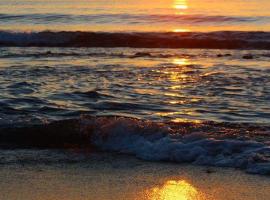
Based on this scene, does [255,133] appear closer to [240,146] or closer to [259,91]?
[240,146]

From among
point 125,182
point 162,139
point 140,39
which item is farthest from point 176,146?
point 140,39

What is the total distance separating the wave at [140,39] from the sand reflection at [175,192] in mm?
17760

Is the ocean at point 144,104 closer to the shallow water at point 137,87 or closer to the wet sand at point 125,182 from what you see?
the shallow water at point 137,87

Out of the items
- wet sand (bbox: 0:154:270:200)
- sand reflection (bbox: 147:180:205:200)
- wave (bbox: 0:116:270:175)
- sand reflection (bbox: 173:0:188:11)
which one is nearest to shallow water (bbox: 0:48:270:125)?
wave (bbox: 0:116:270:175)

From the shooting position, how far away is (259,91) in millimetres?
11133

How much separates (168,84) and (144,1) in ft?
148

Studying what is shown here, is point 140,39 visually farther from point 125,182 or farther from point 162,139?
point 125,182

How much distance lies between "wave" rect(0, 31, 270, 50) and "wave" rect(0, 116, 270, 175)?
15859 millimetres

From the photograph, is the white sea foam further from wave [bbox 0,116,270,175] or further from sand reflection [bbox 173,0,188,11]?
sand reflection [bbox 173,0,188,11]

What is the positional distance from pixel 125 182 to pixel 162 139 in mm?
→ 1361

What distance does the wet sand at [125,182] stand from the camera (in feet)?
18.0

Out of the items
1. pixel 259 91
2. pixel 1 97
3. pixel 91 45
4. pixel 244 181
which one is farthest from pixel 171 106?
pixel 91 45

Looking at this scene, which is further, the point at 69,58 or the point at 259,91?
the point at 69,58

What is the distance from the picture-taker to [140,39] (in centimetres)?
2559
